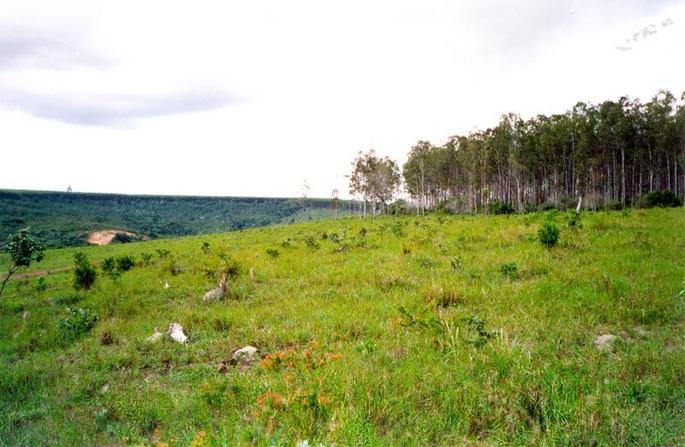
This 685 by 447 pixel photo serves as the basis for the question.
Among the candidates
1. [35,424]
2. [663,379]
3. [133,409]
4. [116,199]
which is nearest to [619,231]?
[663,379]

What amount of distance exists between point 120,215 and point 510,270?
179m

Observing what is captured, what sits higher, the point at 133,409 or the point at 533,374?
the point at 533,374

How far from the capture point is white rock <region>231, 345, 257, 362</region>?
18.5 ft

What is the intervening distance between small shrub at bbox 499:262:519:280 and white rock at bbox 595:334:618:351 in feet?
10.9

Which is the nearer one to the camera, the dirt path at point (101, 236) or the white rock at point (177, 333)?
the white rock at point (177, 333)

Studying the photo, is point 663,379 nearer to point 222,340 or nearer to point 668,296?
point 668,296

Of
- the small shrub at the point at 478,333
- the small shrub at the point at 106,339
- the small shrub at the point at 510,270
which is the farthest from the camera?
the small shrub at the point at 510,270

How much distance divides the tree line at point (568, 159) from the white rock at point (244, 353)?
191ft

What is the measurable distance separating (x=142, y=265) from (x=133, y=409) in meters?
15.6

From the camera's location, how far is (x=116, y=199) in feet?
591

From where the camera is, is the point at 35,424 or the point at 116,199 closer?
the point at 35,424

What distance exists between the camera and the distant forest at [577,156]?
53.0 meters

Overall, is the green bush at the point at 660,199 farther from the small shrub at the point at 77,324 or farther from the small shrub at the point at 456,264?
the small shrub at the point at 77,324

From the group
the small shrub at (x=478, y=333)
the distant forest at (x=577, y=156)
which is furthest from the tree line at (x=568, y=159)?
the small shrub at (x=478, y=333)
